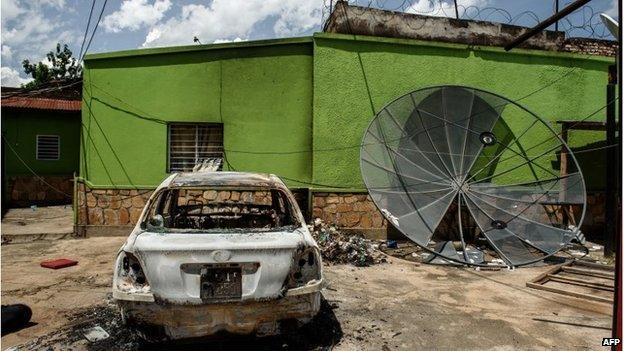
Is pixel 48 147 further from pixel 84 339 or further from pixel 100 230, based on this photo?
pixel 84 339

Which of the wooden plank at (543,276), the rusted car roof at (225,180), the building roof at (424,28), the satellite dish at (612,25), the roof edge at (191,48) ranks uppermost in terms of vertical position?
the building roof at (424,28)

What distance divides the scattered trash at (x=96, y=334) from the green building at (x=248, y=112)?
6079 millimetres

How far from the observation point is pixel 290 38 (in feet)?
32.9

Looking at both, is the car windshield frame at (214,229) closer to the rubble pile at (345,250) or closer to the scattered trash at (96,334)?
the scattered trash at (96,334)

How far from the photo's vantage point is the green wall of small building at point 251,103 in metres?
10.1

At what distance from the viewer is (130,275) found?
3.34 meters

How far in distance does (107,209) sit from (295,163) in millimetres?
5018

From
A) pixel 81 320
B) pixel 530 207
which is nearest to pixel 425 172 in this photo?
pixel 530 207

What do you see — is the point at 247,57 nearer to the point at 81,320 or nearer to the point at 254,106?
the point at 254,106

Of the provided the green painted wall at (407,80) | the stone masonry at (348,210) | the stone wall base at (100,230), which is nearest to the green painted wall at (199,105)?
the green painted wall at (407,80)

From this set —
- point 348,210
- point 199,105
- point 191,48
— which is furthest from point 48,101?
point 348,210

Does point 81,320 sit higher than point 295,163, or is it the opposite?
point 295,163

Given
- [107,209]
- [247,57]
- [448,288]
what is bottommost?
[448,288]

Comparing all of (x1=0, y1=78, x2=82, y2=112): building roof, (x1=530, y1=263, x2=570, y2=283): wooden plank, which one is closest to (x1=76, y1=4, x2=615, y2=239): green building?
(x1=530, y1=263, x2=570, y2=283): wooden plank
